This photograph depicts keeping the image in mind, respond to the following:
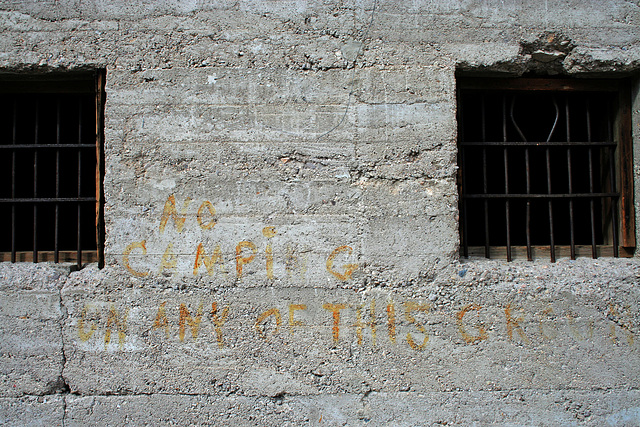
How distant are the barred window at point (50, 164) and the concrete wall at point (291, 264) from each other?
137 millimetres

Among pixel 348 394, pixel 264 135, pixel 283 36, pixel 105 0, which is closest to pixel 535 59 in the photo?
pixel 283 36

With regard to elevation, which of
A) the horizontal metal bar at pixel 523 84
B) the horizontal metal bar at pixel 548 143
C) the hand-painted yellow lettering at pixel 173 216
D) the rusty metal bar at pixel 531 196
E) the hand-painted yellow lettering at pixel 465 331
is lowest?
the hand-painted yellow lettering at pixel 465 331

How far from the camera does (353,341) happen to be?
90.9 inches

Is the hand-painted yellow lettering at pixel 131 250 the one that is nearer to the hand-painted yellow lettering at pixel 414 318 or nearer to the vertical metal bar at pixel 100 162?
the vertical metal bar at pixel 100 162

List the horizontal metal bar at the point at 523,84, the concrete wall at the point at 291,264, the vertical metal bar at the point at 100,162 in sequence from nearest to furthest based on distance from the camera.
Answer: the concrete wall at the point at 291,264, the vertical metal bar at the point at 100,162, the horizontal metal bar at the point at 523,84

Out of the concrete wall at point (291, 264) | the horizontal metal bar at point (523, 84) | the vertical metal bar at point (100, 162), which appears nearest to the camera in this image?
the concrete wall at point (291, 264)

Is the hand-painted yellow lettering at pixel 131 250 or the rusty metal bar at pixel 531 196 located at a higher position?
the rusty metal bar at pixel 531 196

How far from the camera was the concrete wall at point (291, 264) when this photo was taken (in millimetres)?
2297

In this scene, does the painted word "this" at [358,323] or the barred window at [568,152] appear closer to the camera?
the painted word "this" at [358,323]

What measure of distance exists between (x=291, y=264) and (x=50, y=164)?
7.10 feet

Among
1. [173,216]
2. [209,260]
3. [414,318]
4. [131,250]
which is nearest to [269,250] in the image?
[209,260]

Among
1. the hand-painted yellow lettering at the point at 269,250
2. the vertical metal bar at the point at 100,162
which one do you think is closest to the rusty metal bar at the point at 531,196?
the hand-painted yellow lettering at the point at 269,250

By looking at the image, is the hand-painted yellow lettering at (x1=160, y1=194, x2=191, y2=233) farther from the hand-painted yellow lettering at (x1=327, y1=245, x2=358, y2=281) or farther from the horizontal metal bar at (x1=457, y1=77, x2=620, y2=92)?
the horizontal metal bar at (x1=457, y1=77, x2=620, y2=92)

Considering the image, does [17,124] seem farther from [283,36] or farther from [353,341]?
[353,341]
